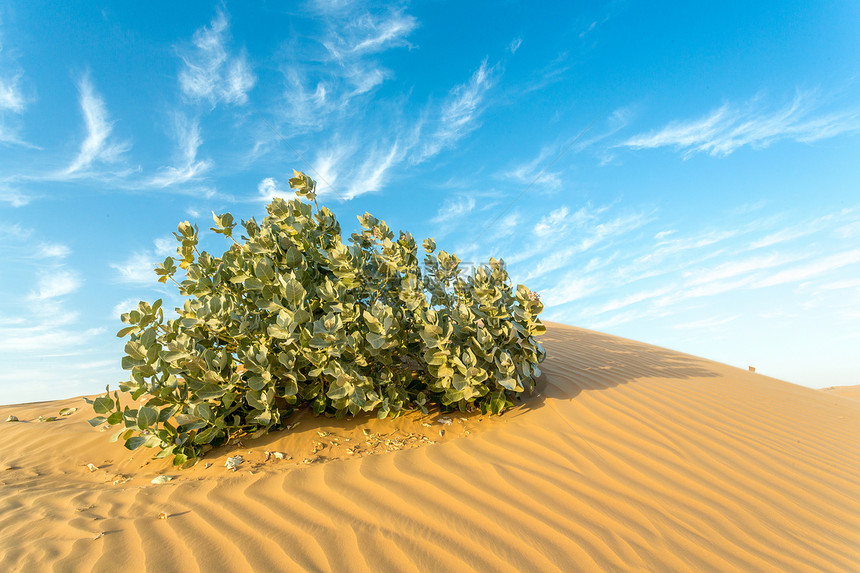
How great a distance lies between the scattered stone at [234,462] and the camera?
347 cm

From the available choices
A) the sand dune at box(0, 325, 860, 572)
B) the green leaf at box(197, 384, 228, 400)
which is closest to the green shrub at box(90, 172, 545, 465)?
the green leaf at box(197, 384, 228, 400)

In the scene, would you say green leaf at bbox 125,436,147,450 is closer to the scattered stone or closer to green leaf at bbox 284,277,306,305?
the scattered stone

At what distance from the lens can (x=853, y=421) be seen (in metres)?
5.93

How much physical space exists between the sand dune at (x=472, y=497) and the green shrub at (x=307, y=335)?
33cm

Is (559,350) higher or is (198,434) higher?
(559,350)

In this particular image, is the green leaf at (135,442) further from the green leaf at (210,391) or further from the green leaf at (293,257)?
the green leaf at (293,257)

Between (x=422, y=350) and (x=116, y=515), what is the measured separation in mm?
2524

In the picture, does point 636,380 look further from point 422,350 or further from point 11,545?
point 11,545

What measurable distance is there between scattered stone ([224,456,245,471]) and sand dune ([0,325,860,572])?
5 centimetres

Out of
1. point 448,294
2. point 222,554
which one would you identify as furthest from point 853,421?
point 222,554

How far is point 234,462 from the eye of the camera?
3.52 meters

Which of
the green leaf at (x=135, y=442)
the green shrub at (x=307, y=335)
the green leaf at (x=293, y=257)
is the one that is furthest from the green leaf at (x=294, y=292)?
Answer: the green leaf at (x=135, y=442)

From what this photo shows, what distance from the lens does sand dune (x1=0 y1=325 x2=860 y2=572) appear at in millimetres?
2348

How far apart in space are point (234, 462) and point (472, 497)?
189cm
